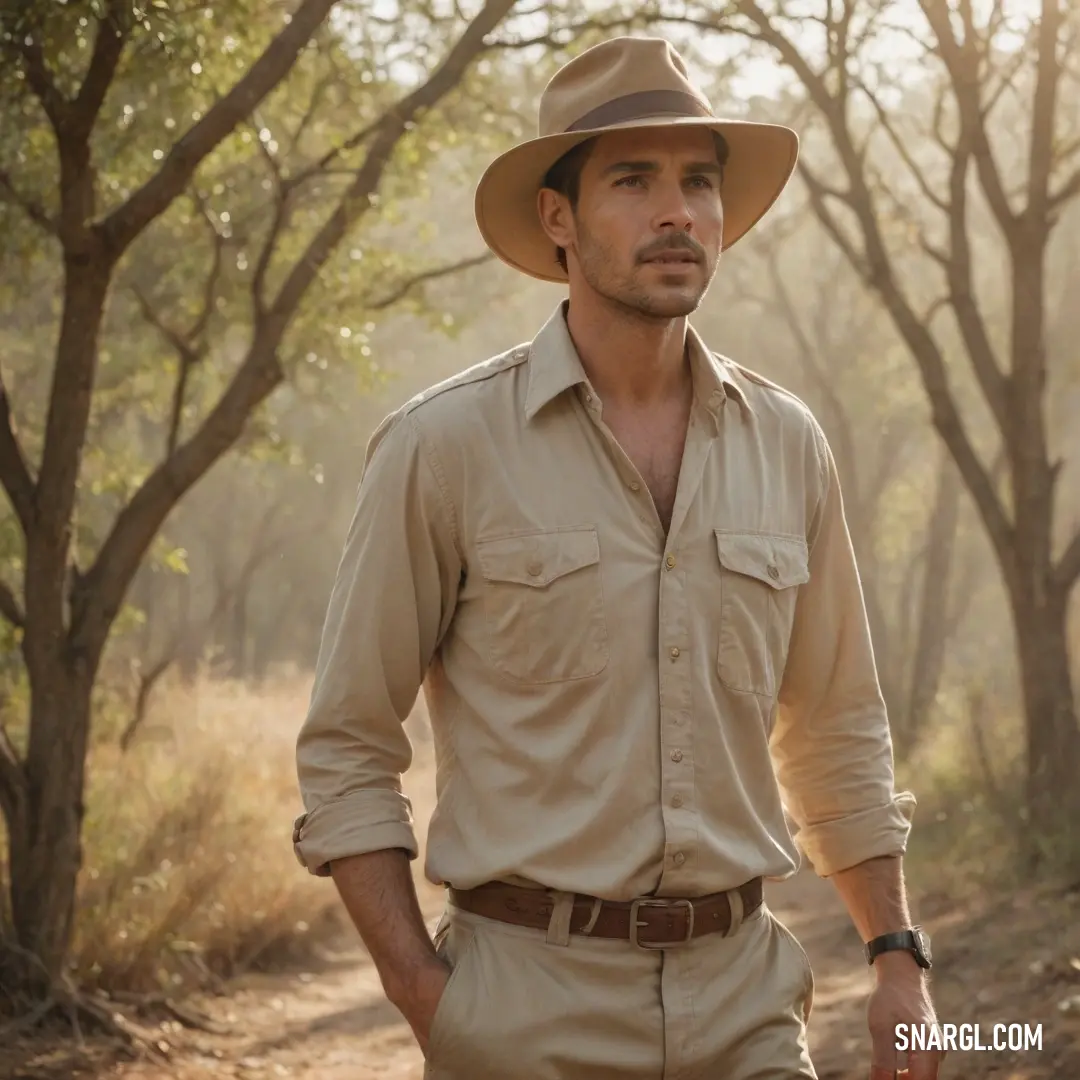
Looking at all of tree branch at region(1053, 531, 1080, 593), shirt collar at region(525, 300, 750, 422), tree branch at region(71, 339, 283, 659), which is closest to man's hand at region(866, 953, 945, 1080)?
shirt collar at region(525, 300, 750, 422)

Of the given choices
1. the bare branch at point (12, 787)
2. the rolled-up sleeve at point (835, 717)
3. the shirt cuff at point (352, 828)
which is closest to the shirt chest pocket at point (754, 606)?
the rolled-up sleeve at point (835, 717)

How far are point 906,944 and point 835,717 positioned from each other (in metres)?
0.42

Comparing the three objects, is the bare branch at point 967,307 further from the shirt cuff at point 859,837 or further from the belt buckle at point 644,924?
the belt buckle at point 644,924

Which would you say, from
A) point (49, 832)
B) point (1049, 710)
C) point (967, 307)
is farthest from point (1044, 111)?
point (49, 832)

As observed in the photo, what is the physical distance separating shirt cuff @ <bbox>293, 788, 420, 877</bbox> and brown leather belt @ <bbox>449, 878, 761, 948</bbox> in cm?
18

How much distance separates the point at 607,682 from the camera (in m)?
2.68

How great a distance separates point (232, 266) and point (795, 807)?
329 inches

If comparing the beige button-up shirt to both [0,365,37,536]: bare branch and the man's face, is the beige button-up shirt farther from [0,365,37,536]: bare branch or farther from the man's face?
[0,365,37,536]: bare branch

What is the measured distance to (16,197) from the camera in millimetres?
6672

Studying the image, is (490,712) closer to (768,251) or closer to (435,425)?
(435,425)

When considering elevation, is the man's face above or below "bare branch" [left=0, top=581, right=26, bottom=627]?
above

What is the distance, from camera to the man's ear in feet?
10.3

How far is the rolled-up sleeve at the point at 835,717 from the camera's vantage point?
3.05 m

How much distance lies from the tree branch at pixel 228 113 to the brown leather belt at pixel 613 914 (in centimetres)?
380
